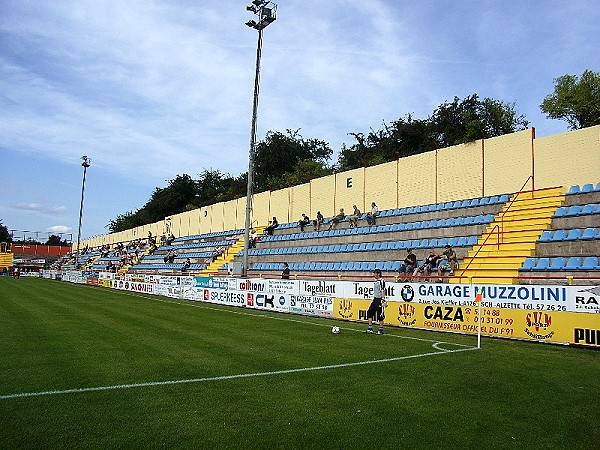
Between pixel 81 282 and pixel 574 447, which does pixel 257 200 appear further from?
pixel 574 447

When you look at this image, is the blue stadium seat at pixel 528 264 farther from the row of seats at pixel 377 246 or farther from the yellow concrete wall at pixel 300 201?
the yellow concrete wall at pixel 300 201

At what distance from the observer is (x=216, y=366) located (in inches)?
356

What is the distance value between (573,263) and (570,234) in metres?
1.59

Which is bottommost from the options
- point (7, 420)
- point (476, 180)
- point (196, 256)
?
point (7, 420)

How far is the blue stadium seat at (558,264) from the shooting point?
1650 centimetres

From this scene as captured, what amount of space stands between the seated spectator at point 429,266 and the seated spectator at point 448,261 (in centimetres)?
25

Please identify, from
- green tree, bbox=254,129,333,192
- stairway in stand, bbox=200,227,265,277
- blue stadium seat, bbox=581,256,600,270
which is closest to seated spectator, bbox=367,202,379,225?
stairway in stand, bbox=200,227,265,277

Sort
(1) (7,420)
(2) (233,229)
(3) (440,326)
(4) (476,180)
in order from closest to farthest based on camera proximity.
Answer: (1) (7,420) → (3) (440,326) → (4) (476,180) → (2) (233,229)

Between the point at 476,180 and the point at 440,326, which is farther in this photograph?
the point at 476,180

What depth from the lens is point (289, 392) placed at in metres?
7.29

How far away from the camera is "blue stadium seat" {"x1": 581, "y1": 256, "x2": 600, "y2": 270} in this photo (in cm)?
1567

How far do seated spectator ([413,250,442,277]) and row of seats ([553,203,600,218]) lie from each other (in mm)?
4592

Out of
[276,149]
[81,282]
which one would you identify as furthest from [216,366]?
[276,149]

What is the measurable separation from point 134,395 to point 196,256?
117 feet
